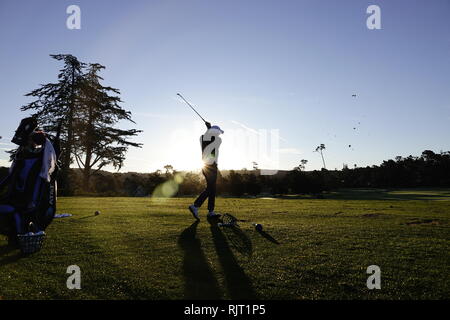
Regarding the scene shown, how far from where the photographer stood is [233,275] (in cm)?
497

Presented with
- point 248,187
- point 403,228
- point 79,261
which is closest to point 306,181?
point 248,187

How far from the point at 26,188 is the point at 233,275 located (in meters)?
4.15

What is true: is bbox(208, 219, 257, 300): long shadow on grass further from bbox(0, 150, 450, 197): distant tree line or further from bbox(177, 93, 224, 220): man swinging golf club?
bbox(0, 150, 450, 197): distant tree line

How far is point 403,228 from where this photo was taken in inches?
352

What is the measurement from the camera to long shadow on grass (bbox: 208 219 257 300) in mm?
4301

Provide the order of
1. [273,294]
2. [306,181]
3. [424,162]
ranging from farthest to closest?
[424,162] → [306,181] → [273,294]

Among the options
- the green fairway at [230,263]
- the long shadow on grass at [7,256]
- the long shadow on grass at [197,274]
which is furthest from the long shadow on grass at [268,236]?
the long shadow on grass at [7,256]

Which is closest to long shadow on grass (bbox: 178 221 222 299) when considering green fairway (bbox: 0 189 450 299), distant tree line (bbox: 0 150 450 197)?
green fairway (bbox: 0 189 450 299)

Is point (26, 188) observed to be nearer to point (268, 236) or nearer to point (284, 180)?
point (268, 236)

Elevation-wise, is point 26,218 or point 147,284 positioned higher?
point 26,218

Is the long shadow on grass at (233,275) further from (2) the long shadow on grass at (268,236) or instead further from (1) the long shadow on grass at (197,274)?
(2) the long shadow on grass at (268,236)
